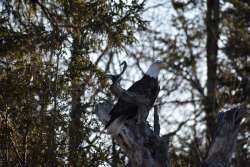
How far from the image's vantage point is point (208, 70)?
18656mm

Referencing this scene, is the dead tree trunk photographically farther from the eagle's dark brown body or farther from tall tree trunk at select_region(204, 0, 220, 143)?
tall tree trunk at select_region(204, 0, 220, 143)

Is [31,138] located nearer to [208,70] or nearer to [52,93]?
[52,93]

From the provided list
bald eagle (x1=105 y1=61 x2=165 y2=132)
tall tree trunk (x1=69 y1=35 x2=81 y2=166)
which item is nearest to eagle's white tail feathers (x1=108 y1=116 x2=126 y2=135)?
bald eagle (x1=105 y1=61 x2=165 y2=132)

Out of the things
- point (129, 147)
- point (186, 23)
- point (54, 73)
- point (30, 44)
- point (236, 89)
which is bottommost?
point (129, 147)

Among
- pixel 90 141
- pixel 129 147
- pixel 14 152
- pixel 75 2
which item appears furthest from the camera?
pixel 75 2

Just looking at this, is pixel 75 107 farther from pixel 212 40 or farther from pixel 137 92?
pixel 212 40

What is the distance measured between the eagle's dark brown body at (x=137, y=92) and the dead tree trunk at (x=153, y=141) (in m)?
0.07

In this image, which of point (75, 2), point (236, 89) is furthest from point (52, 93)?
point (236, 89)

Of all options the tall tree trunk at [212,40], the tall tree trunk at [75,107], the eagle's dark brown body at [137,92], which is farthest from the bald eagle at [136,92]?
the tall tree trunk at [212,40]

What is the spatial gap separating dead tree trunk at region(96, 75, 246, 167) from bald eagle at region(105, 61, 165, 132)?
0.07 m

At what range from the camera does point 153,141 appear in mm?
9000

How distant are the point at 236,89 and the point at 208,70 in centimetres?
94

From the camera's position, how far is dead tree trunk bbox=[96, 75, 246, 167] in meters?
8.96

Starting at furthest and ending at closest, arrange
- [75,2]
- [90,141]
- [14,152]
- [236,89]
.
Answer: [236,89]
[75,2]
[90,141]
[14,152]
